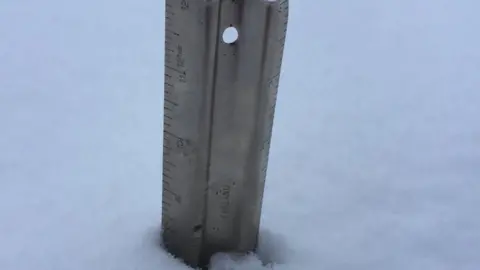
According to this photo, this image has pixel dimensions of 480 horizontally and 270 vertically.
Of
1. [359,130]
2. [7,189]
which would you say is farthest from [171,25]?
[359,130]

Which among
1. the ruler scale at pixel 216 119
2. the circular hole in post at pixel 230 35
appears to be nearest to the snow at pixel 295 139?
the ruler scale at pixel 216 119

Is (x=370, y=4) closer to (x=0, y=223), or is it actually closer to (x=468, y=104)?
(x=468, y=104)

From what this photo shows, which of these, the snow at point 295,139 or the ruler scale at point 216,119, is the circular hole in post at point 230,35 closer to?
the ruler scale at point 216,119

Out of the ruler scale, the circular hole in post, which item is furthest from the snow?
the circular hole in post

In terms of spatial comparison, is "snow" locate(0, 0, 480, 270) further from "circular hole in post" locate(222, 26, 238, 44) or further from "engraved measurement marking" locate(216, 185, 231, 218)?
"circular hole in post" locate(222, 26, 238, 44)

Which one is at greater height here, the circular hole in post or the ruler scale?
the circular hole in post

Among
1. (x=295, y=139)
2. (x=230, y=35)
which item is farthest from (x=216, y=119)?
(x=295, y=139)

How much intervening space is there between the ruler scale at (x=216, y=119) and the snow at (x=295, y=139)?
71 mm

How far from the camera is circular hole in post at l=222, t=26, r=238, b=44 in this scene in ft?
3.85

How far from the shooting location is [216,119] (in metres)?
1.25

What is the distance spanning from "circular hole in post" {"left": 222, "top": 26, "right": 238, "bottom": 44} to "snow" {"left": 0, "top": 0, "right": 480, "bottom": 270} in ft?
1.41

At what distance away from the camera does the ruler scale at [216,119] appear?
116 cm

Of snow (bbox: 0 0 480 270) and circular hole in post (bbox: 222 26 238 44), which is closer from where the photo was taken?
circular hole in post (bbox: 222 26 238 44)

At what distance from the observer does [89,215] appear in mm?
1479
